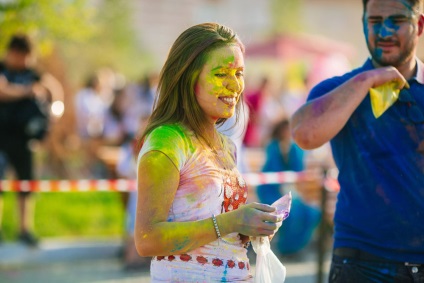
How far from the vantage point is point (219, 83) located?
323 centimetres

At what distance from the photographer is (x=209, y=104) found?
3.24 meters

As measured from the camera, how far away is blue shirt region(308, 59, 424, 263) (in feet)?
12.7

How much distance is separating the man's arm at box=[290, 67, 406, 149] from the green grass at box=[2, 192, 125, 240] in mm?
6993

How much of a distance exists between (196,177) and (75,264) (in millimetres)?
6873

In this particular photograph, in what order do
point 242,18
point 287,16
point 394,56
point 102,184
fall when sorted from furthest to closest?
point 242,18, point 287,16, point 102,184, point 394,56

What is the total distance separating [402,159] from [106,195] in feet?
35.8

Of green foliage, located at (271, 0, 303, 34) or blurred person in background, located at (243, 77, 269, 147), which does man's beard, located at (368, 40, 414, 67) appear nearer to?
blurred person in background, located at (243, 77, 269, 147)

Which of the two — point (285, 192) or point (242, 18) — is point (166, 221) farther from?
point (242, 18)

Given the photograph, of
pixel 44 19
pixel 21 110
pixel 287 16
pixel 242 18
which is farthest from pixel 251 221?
pixel 242 18

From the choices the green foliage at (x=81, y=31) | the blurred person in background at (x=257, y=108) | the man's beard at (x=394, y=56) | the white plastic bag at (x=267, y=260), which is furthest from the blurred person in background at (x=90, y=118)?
the white plastic bag at (x=267, y=260)

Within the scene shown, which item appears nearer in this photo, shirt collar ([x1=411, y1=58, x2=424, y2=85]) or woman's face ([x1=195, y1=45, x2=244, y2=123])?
woman's face ([x1=195, y1=45, x2=244, y2=123])

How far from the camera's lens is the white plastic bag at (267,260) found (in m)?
3.22

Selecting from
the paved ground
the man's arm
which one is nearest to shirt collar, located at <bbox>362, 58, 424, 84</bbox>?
the man's arm

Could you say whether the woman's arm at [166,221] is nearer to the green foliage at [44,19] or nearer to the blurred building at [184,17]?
the green foliage at [44,19]
